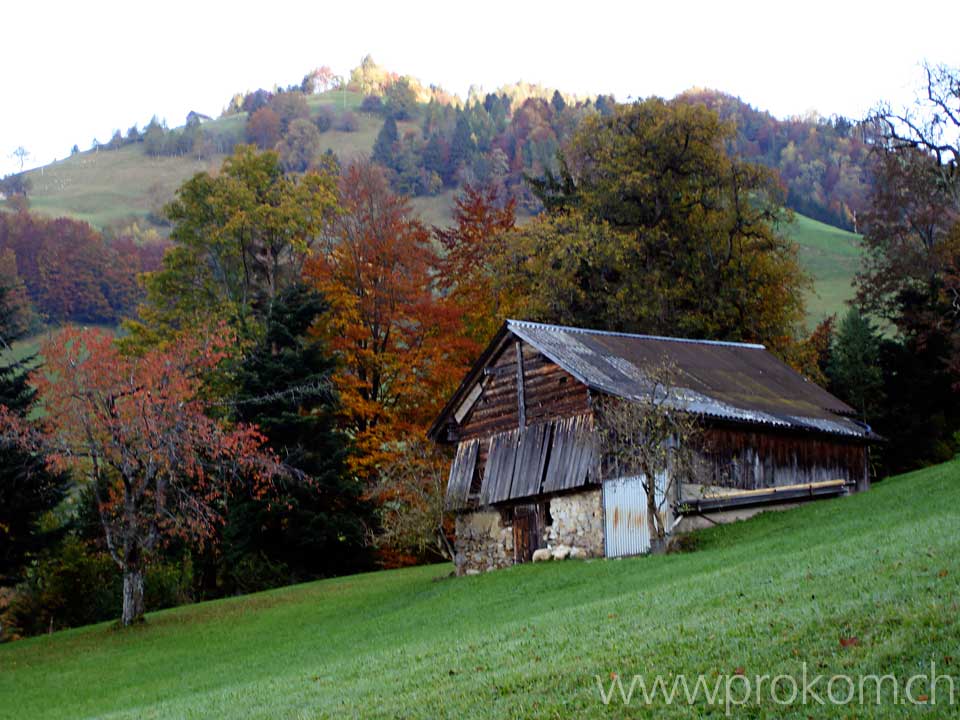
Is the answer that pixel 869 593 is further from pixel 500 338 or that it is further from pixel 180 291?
pixel 180 291

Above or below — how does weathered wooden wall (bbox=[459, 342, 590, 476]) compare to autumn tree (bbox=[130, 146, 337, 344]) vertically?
below

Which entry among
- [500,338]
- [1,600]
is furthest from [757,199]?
[1,600]

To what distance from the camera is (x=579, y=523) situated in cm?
3241

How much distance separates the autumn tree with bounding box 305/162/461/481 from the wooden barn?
10.5 m

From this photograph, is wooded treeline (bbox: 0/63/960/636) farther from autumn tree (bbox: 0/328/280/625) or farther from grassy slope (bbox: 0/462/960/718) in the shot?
grassy slope (bbox: 0/462/960/718)

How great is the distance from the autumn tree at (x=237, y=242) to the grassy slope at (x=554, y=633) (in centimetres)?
2191

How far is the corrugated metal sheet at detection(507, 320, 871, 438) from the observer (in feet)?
108

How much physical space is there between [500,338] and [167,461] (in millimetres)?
11160

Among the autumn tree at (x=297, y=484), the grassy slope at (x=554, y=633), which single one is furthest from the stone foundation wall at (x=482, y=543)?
the autumn tree at (x=297, y=484)

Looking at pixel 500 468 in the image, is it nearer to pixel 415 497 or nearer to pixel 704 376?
pixel 415 497

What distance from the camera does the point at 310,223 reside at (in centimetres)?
5478

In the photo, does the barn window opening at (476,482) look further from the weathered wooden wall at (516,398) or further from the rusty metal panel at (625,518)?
the rusty metal panel at (625,518)

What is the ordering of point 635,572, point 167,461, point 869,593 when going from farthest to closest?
1. point 167,461
2. point 635,572
3. point 869,593

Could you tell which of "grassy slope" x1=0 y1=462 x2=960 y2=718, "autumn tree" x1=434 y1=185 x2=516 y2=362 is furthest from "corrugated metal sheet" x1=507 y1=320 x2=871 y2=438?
"autumn tree" x1=434 y1=185 x2=516 y2=362
